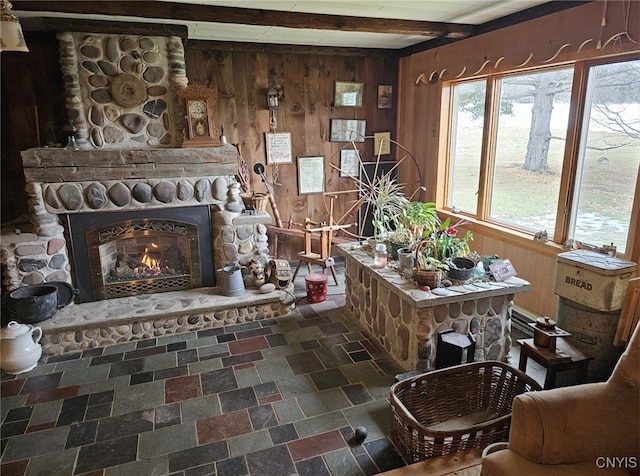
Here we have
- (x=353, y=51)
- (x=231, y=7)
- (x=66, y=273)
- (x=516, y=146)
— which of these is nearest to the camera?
(x=231, y=7)

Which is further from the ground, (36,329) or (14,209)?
(14,209)

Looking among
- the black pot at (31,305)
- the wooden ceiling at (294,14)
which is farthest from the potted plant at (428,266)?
the black pot at (31,305)

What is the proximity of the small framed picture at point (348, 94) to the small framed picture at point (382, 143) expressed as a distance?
46 centimetres

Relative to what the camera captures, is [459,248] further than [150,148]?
No

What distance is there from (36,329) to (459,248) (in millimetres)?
3118

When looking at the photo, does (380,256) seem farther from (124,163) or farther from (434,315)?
(124,163)

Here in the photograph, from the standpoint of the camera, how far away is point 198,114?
3623 mm

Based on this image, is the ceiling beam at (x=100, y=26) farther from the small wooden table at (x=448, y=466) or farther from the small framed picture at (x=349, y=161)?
the small wooden table at (x=448, y=466)

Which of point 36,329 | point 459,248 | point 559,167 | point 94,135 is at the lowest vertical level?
point 36,329

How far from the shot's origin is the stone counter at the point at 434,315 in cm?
266

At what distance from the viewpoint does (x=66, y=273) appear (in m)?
3.47

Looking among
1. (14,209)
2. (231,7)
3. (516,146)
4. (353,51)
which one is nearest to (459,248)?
(516,146)

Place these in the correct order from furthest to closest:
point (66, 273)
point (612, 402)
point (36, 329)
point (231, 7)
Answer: point (66, 273), point (231, 7), point (36, 329), point (612, 402)

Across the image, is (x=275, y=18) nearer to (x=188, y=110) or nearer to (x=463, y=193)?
(x=188, y=110)
